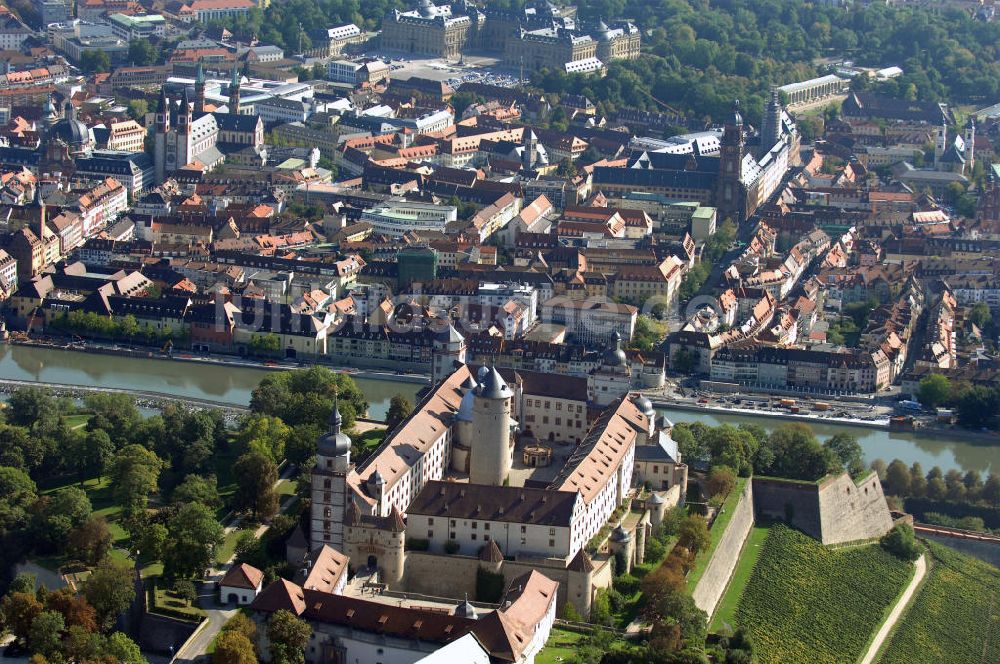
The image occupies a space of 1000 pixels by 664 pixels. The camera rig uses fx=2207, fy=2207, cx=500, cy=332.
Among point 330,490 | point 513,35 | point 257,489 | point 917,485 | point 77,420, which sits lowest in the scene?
point 513,35

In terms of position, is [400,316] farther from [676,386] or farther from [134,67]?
[134,67]

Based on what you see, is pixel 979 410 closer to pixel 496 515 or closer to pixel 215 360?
pixel 496 515

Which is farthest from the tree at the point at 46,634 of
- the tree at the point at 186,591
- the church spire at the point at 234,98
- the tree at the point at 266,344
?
the church spire at the point at 234,98

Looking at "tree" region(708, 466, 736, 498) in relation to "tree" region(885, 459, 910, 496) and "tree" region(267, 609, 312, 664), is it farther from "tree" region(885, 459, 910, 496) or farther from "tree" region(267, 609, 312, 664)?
"tree" region(267, 609, 312, 664)

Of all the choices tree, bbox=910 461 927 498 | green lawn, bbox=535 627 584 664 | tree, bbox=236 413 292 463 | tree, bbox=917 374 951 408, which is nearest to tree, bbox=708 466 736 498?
tree, bbox=910 461 927 498

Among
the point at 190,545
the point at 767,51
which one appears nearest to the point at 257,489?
the point at 190,545

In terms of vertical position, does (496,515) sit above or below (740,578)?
above

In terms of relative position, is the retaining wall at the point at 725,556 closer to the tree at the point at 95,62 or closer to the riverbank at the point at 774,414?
the riverbank at the point at 774,414
